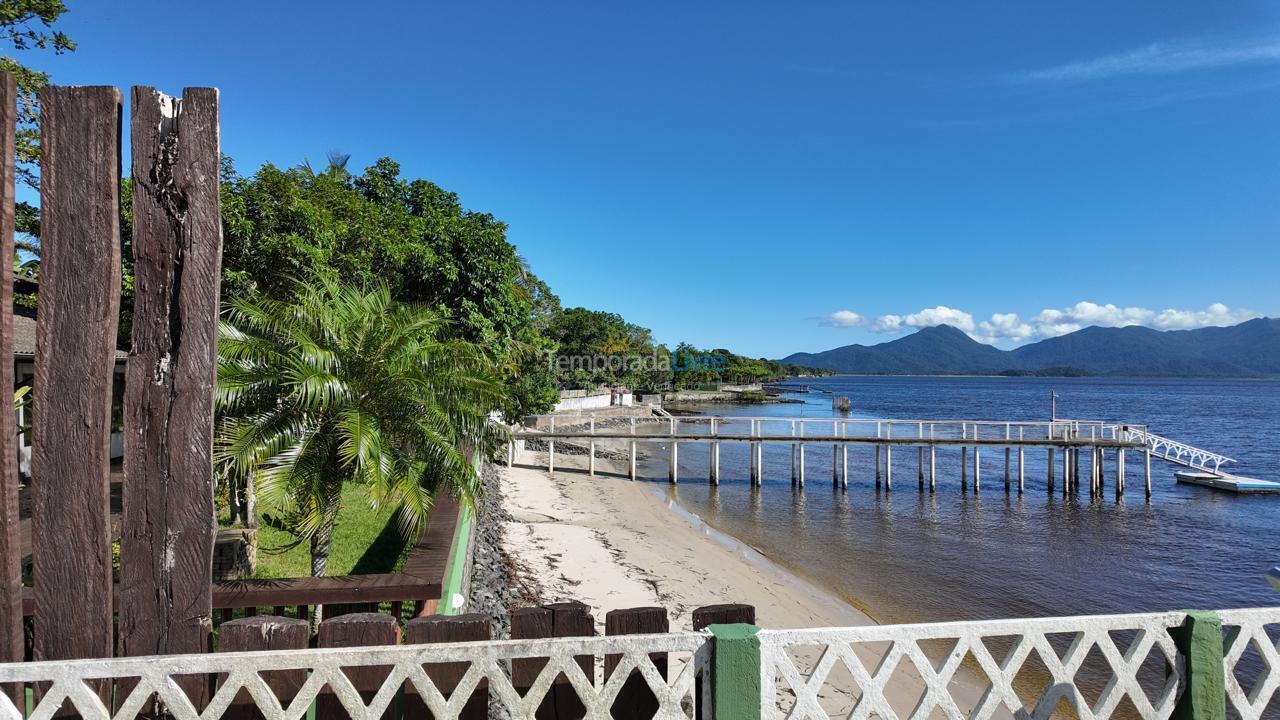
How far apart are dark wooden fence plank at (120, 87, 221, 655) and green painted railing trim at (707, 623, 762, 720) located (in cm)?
200

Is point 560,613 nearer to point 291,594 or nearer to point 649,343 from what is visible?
point 291,594

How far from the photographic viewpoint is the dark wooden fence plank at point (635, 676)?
248cm

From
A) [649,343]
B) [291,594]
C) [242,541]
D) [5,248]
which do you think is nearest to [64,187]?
[5,248]

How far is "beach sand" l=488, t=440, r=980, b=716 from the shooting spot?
10.0 m

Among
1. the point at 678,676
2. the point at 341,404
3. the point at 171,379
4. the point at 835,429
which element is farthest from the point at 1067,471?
the point at 171,379

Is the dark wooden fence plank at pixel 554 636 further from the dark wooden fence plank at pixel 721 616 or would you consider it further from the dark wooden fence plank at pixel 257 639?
the dark wooden fence plank at pixel 257 639

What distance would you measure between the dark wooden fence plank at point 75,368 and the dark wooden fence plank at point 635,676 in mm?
→ 1948

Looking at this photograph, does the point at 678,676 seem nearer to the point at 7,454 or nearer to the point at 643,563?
the point at 7,454

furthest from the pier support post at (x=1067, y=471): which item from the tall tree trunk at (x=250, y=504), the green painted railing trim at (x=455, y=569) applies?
the tall tree trunk at (x=250, y=504)

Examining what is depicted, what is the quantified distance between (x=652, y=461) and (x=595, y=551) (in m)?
22.5

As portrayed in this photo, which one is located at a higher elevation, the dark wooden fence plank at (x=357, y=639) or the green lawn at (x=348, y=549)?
the dark wooden fence plank at (x=357, y=639)

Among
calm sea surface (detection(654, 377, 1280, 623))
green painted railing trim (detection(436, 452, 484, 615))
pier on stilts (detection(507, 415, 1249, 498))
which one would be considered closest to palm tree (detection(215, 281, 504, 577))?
green painted railing trim (detection(436, 452, 484, 615))

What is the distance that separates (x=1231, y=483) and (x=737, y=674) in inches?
1436

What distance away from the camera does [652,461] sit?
37312 mm
